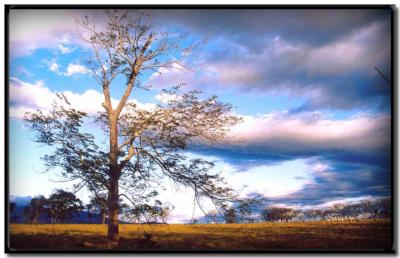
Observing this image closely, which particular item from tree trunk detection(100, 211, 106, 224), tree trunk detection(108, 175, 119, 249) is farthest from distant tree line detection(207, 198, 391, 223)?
tree trunk detection(100, 211, 106, 224)

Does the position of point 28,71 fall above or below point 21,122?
above

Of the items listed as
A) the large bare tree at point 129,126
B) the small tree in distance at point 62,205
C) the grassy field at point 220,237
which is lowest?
the grassy field at point 220,237

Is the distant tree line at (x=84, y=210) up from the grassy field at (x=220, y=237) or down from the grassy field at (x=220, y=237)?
up

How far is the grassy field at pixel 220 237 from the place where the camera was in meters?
6.13

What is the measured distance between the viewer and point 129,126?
253 inches

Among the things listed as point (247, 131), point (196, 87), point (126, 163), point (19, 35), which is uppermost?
point (19, 35)

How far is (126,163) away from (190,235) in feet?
4.02

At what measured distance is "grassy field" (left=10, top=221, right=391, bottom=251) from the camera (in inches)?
241

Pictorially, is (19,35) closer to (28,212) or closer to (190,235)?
(28,212)

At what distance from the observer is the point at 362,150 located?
242 inches

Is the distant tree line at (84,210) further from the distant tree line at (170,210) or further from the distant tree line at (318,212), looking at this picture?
the distant tree line at (318,212)

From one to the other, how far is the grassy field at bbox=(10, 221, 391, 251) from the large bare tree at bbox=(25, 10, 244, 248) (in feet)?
0.96

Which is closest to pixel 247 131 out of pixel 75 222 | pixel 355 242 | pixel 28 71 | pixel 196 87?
pixel 196 87

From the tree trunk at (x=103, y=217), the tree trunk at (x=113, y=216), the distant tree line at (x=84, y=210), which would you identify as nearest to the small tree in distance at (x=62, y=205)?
the distant tree line at (x=84, y=210)
